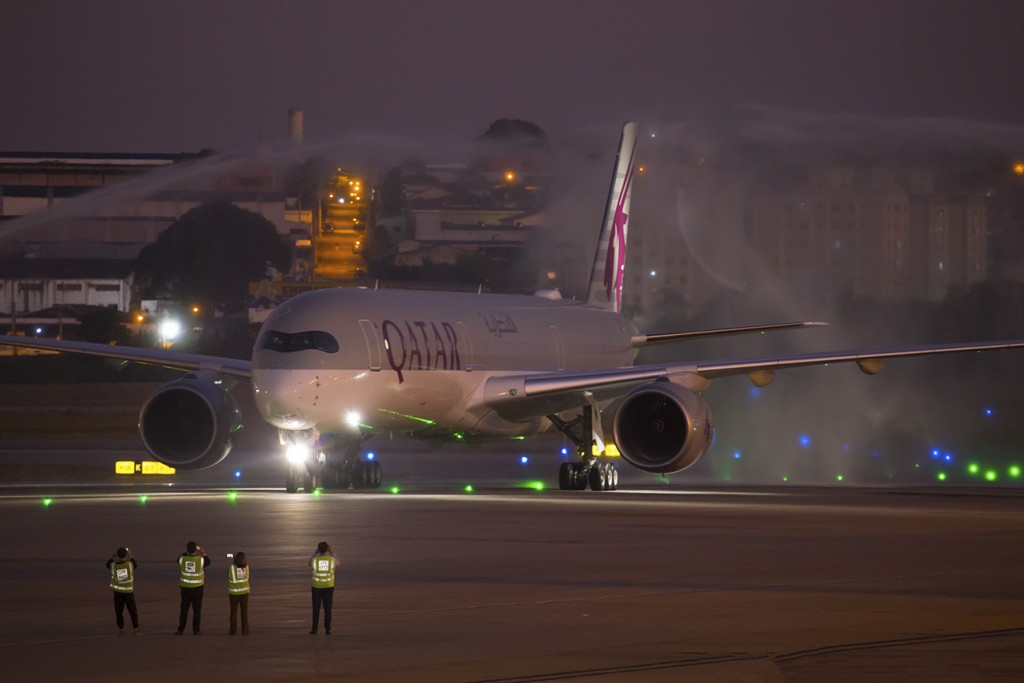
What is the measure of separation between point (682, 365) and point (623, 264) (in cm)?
1296

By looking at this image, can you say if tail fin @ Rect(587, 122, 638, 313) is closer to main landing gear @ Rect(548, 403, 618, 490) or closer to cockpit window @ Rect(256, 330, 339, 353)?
main landing gear @ Rect(548, 403, 618, 490)

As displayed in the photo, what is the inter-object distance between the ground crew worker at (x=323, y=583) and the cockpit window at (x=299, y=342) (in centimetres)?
2201

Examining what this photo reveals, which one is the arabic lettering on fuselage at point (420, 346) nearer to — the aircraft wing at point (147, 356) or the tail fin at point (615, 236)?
the aircraft wing at point (147, 356)

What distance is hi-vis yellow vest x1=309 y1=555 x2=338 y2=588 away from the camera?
16.7 m

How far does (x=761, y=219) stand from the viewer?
193 ft

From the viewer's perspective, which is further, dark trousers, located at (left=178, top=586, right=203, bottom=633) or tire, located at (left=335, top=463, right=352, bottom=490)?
tire, located at (left=335, top=463, right=352, bottom=490)

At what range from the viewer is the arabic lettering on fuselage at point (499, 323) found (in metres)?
44.8

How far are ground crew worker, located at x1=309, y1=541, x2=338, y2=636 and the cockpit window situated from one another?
72.2 ft

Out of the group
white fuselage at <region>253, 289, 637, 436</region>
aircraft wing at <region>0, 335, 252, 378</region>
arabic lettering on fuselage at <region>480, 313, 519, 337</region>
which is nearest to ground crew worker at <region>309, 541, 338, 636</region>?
white fuselage at <region>253, 289, 637, 436</region>

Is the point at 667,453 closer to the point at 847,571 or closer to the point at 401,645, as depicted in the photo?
the point at 847,571

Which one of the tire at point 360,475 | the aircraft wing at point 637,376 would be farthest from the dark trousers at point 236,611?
the aircraft wing at point 637,376

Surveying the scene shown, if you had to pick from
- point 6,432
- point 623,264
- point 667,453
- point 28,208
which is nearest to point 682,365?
point 667,453

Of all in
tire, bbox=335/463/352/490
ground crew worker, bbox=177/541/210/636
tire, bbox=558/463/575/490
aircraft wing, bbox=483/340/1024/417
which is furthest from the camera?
tire, bbox=558/463/575/490

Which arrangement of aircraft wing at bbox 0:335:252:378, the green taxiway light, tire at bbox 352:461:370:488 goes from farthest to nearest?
aircraft wing at bbox 0:335:252:378, tire at bbox 352:461:370:488, the green taxiway light
